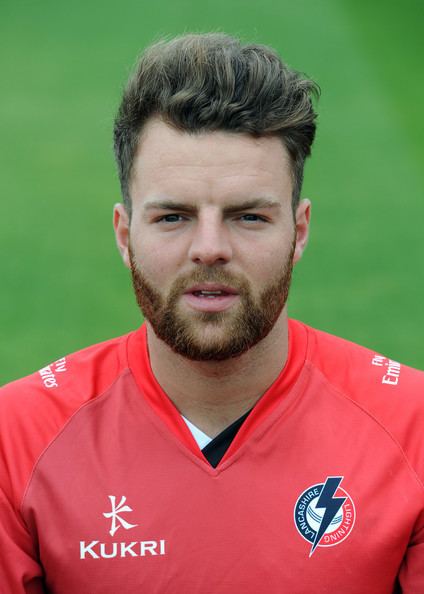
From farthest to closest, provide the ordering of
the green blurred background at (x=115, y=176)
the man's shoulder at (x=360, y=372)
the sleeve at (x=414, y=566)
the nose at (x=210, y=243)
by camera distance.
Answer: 1. the green blurred background at (x=115, y=176)
2. the man's shoulder at (x=360, y=372)
3. the sleeve at (x=414, y=566)
4. the nose at (x=210, y=243)

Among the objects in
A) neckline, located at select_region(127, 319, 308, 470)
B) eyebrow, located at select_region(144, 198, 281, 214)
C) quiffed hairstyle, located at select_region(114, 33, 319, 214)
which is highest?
quiffed hairstyle, located at select_region(114, 33, 319, 214)

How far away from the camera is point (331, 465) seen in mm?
3037

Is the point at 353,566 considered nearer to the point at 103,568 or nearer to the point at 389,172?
the point at 103,568

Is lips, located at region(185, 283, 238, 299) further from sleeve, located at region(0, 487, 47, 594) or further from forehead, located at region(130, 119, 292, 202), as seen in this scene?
sleeve, located at region(0, 487, 47, 594)

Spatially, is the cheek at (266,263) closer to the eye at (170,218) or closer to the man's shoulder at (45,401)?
the eye at (170,218)

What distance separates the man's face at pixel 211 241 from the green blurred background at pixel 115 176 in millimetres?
2681

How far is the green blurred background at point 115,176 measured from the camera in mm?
5773

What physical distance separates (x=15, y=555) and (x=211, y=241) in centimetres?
96

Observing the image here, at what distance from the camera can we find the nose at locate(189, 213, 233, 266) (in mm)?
2836

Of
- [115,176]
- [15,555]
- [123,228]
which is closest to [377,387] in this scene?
[123,228]

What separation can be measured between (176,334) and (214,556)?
0.58 metres

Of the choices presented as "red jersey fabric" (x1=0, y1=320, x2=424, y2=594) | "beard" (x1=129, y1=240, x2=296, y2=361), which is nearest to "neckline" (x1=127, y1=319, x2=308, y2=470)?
"red jersey fabric" (x1=0, y1=320, x2=424, y2=594)

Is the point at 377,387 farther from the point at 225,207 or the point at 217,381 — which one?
the point at 225,207

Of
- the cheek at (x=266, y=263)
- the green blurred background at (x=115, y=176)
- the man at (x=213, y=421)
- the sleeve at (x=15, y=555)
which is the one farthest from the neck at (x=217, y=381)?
the green blurred background at (x=115, y=176)
